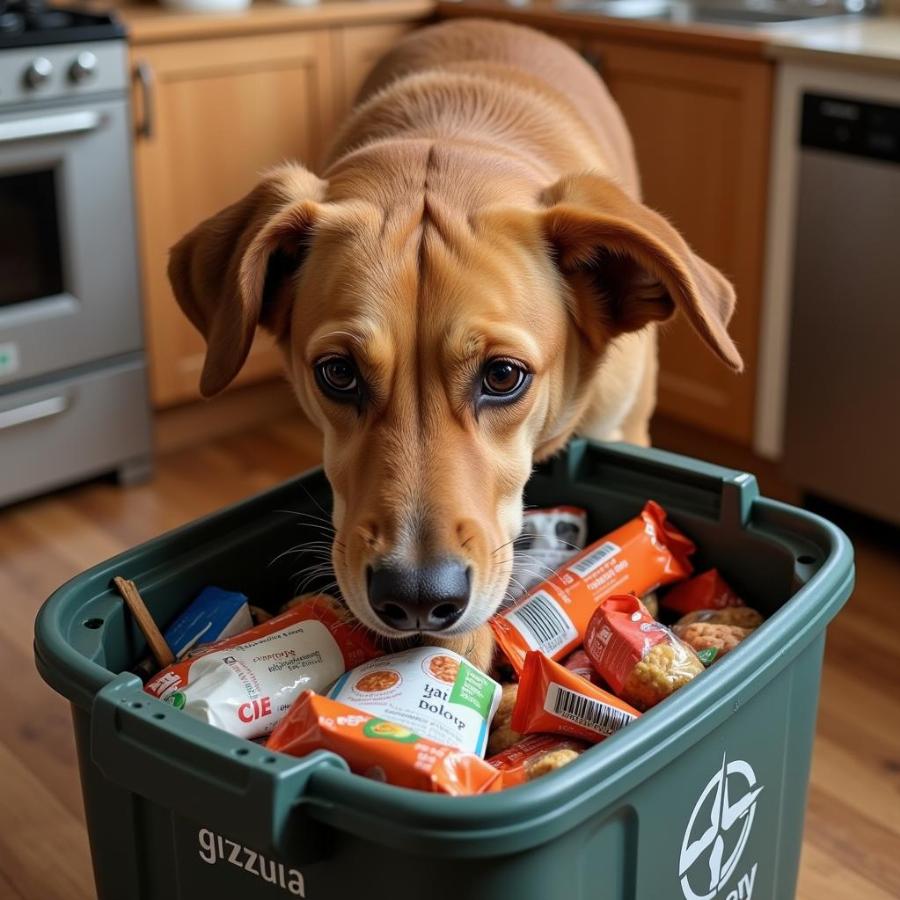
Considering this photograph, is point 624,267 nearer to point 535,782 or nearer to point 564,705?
point 564,705

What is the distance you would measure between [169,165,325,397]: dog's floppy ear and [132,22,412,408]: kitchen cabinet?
4.21 feet

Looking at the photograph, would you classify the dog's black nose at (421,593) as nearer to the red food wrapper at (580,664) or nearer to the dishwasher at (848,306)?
the red food wrapper at (580,664)

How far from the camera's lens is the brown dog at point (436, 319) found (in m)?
1.17

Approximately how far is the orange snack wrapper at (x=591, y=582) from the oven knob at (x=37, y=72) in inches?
59.4

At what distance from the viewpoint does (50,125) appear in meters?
2.39

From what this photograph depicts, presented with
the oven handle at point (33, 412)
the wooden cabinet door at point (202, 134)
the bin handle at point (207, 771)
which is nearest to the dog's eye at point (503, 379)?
the bin handle at point (207, 771)

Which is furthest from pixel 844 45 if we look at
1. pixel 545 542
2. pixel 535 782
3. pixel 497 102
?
pixel 535 782

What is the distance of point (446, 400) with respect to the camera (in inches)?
49.0

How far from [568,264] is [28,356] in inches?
59.7

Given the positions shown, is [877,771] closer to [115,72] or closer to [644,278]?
[644,278]

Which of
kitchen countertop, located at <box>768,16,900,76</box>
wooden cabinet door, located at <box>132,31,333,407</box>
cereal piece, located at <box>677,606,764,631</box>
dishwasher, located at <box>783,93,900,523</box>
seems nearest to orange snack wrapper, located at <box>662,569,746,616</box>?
cereal piece, located at <box>677,606,764,631</box>

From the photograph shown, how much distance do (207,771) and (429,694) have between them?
27 cm

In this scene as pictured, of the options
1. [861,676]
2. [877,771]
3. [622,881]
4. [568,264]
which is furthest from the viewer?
[861,676]

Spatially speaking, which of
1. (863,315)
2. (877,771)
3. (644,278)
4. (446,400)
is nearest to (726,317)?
(644,278)
